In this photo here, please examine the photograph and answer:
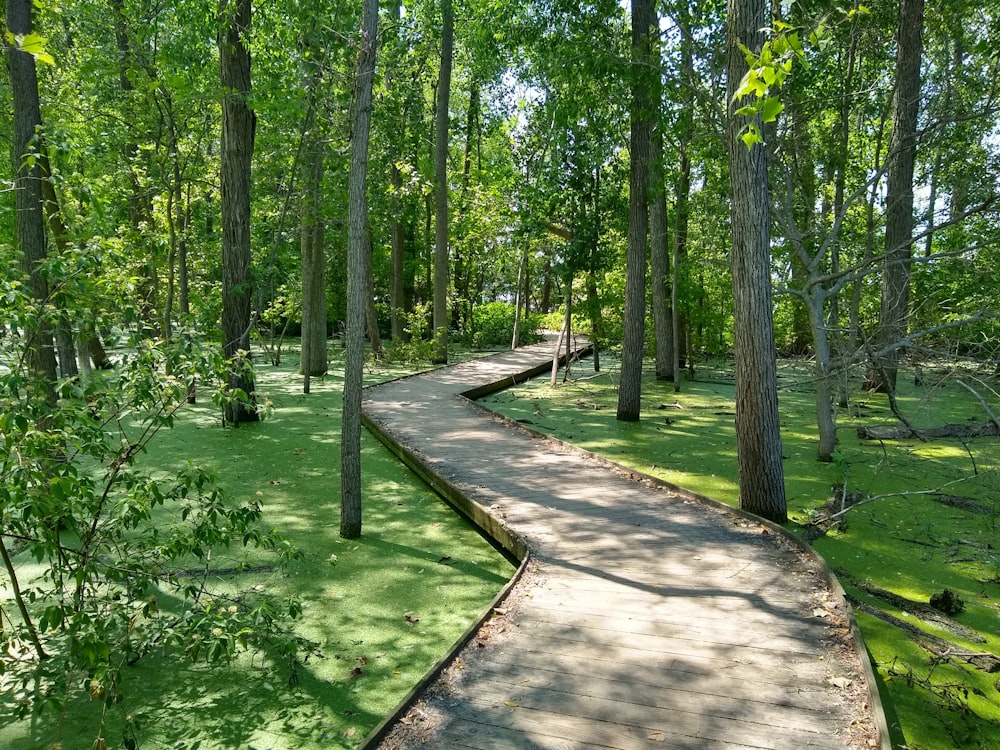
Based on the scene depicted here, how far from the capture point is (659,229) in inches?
508

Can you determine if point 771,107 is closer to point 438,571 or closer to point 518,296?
point 438,571

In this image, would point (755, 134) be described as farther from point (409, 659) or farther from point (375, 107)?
point (375, 107)

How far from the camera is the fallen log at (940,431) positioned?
27.8 ft

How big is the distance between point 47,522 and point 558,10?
28.3ft

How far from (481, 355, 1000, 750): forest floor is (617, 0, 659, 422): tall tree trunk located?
2.11 ft

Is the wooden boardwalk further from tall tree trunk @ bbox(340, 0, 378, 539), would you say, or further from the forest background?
tall tree trunk @ bbox(340, 0, 378, 539)

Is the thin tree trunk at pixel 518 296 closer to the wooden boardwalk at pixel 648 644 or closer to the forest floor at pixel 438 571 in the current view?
the forest floor at pixel 438 571

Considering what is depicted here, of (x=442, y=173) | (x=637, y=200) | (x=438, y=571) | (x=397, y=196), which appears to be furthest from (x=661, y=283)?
(x=438, y=571)

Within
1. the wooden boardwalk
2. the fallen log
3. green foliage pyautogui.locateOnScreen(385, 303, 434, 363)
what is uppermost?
green foliage pyautogui.locateOnScreen(385, 303, 434, 363)

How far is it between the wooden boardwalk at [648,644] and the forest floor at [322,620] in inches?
16.6

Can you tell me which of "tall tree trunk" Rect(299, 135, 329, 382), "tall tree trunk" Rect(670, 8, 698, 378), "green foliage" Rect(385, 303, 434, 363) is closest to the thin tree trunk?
"green foliage" Rect(385, 303, 434, 363)

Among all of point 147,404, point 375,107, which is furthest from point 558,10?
point 147,404

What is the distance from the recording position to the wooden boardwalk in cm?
265

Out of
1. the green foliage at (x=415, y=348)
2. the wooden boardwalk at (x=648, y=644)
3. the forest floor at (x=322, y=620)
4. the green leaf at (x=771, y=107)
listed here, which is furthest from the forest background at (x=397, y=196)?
the wooden boardwalk at (x=648, y=644)
